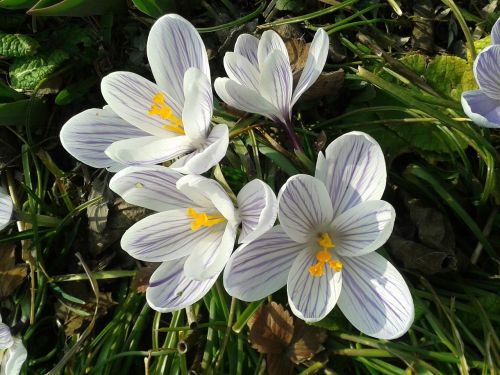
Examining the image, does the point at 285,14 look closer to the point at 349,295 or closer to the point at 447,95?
the point at 447,95

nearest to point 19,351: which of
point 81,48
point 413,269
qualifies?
point 81,48

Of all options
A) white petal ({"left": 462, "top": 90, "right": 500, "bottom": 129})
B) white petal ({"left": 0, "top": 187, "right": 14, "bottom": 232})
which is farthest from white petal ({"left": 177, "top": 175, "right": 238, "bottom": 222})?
white petal ({"left": 0, "top": 187, "right": 14, "bottom": 232})

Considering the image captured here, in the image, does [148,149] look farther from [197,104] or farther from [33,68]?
[33,68]

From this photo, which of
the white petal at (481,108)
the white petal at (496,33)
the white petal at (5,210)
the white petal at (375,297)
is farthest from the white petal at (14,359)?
the white petal at (496,33)

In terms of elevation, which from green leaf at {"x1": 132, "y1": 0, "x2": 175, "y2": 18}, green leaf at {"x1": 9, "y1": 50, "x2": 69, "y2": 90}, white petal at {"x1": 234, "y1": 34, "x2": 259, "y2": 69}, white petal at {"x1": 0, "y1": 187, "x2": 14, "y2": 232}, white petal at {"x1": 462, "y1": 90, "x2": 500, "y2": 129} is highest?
green leaf at {"x1": 132, "y1": 0, "x2": 175, "y2": 18}

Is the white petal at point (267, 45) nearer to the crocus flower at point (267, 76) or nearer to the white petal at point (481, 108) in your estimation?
the crocus flower at point (267, 76)

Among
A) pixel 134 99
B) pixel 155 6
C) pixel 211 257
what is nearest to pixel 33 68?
pixel 155 6

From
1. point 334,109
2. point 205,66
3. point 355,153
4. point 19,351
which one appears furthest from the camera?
point 334,109

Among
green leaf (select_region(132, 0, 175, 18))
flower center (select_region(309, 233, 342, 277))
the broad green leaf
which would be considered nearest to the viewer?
flower center (select_region(309, 233, 342, 277))

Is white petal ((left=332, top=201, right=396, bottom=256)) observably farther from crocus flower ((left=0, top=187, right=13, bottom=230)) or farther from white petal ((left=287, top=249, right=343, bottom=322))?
crocus flower ((left=0, top=187, right=13, bottom=230))
